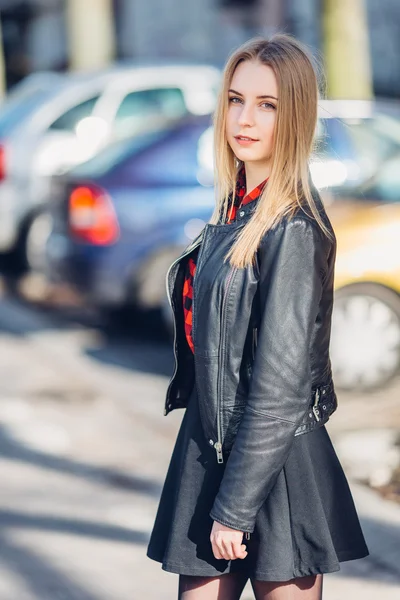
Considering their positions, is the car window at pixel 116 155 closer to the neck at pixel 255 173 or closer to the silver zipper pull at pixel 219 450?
the neck at pixel 255 173

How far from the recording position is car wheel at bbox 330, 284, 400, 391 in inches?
244

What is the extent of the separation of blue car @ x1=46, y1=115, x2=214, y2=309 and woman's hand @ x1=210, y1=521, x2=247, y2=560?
201 inches

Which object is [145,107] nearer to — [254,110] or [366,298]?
[366,298]

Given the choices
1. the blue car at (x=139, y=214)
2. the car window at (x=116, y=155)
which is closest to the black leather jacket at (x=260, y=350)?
the blue car at (x=139, y=214)

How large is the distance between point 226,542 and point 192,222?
17.0ft

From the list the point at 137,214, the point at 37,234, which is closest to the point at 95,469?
the point at 137,214

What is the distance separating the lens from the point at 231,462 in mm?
2252

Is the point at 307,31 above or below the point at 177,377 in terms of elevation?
above

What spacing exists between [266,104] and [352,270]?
3.90m

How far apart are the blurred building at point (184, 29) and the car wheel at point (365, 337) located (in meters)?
12.3

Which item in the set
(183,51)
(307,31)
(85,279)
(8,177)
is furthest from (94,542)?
(183,51)

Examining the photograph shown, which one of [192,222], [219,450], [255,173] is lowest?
[192,222]

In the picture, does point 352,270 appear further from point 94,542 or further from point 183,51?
point 183,51

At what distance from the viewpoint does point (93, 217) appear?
750cm
